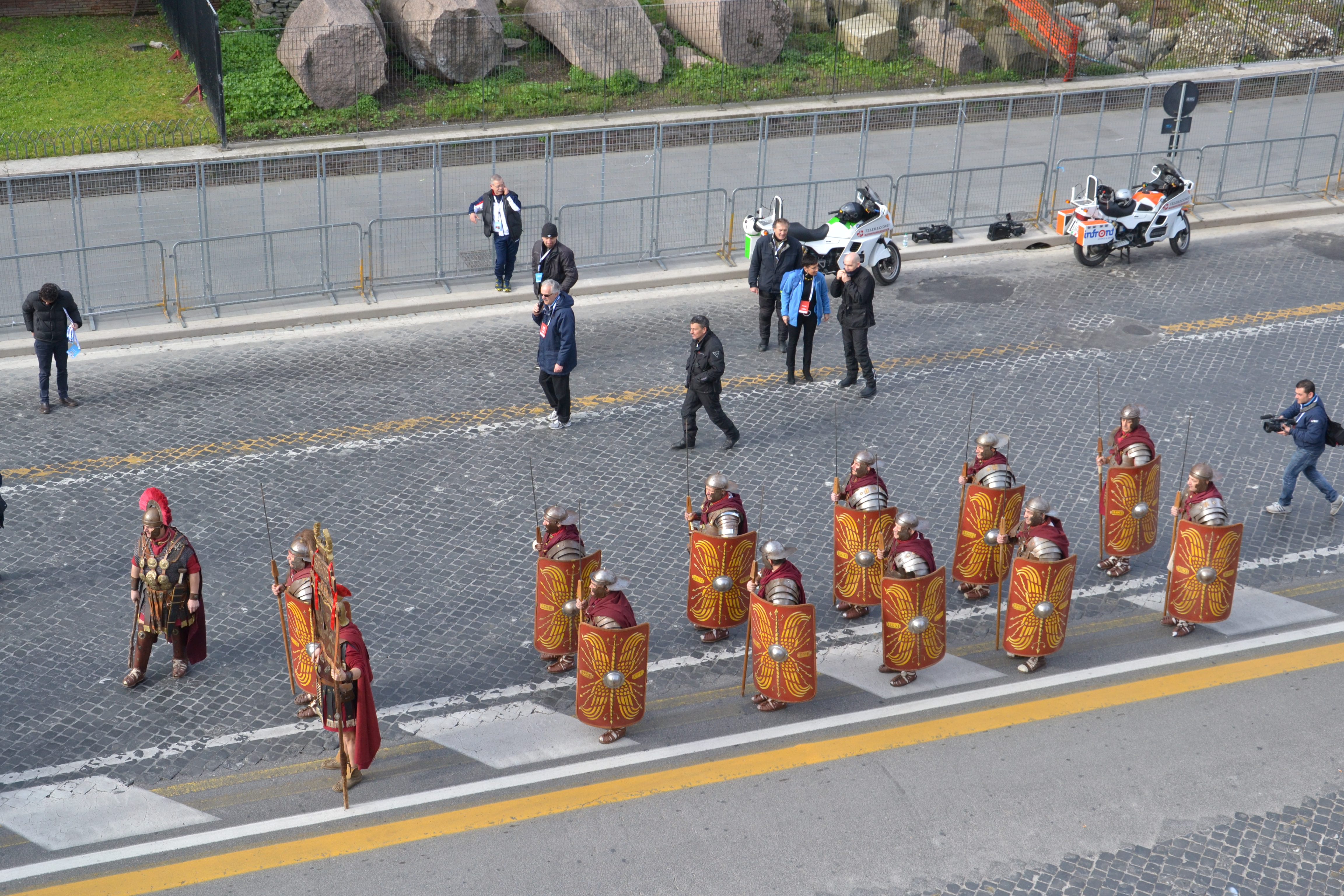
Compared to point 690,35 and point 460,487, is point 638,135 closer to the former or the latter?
point 690,35

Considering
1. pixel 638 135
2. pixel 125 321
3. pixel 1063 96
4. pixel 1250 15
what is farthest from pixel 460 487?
pixel 1250 15

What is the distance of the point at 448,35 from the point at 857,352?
12416 millimetres

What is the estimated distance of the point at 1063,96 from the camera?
23.4 m

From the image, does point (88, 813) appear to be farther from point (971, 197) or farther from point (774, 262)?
point (971, 197)

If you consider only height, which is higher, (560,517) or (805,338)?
(560,517)

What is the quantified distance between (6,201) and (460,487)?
1047cm

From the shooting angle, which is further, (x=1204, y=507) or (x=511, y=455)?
(x=511, y=455)

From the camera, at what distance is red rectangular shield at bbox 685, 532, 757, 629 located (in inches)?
416

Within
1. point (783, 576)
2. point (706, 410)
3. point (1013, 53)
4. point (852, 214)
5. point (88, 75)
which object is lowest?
point (706, 410)

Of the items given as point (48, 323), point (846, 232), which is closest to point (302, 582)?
point (48, 323)

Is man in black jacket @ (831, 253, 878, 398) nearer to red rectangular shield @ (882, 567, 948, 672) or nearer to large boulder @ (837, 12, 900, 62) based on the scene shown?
red rectangular shield @ (882, 567, 948, 672)

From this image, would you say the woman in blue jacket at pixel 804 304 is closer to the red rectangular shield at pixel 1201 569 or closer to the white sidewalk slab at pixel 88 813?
the red rectangular shield at pixel 1201 569

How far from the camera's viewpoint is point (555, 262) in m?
15.9

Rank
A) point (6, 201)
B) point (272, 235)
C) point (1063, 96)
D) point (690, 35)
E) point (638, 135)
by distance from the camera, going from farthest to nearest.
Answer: point (690, 35), point (1063, 96), point (638, 135), point (6, 201), point (272, 235)
